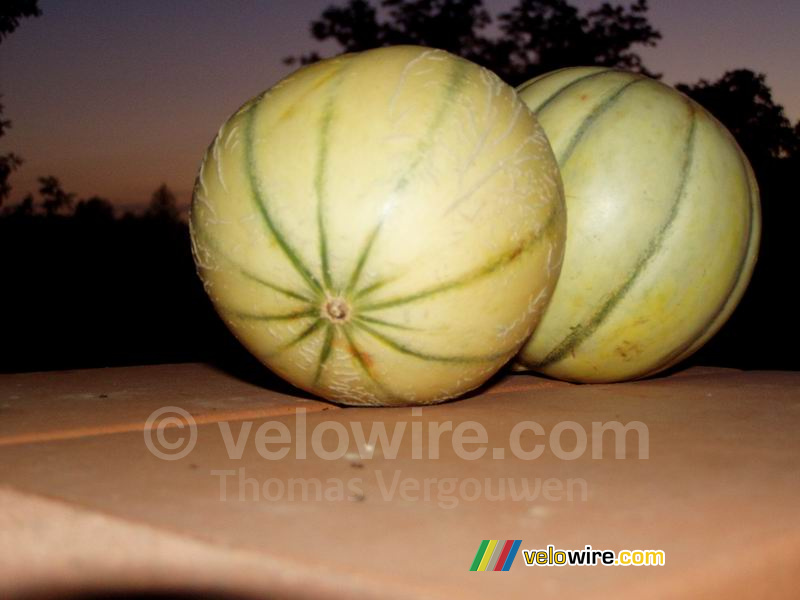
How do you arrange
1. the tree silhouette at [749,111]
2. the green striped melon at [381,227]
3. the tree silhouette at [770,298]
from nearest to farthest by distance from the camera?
1. the green striped melon at [381,227]
2. the tree silhouette at [770,298]
3. the tree silhouette at [749,111]

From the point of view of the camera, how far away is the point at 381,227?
1188 mm

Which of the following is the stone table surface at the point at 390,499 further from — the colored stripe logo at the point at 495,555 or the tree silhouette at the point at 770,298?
the tree silhouette at the point at 770,298

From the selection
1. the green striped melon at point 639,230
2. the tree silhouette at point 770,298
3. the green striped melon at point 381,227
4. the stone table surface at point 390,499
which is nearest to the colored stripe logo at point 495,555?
the stone table surface at point 390,499

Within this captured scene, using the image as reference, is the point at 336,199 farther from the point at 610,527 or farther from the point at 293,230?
the point at 610,527

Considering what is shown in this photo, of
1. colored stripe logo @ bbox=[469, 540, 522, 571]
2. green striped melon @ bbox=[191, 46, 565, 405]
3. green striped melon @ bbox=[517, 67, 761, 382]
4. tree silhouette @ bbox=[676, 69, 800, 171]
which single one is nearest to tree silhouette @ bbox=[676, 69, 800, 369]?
tree silhouette @ bbox=[676, 69, 800, 171]

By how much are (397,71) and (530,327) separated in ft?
1.51

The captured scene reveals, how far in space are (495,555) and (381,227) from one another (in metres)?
0.60

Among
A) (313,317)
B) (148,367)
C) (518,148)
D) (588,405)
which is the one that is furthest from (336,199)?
(148,367)

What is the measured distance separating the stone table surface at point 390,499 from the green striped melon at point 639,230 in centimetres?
21

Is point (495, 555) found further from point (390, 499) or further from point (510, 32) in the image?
point (510, 32)

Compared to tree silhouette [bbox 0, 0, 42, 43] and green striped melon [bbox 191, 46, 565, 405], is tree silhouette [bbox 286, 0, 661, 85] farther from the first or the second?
green striped melon [bbox 191, 46, 565, 405]

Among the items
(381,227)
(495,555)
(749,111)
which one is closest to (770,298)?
(749,111)

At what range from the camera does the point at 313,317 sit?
1.25 meters

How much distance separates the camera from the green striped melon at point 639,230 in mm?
1559
